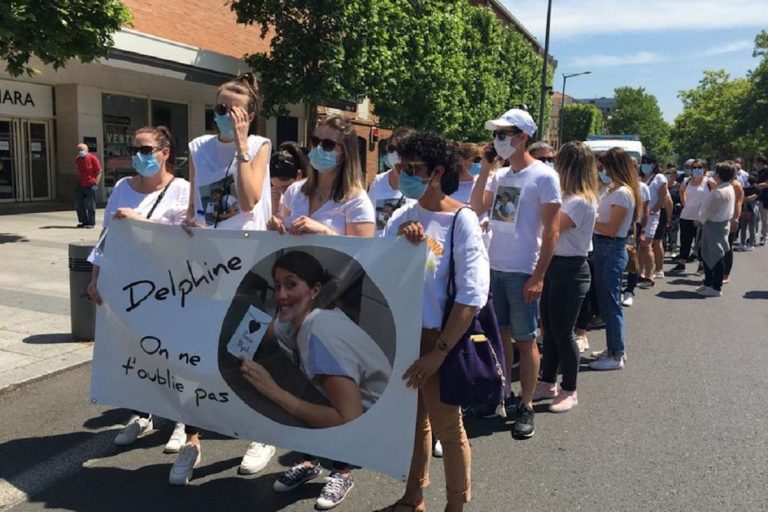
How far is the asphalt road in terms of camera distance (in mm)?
3213

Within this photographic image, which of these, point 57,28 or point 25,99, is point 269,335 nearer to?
point 57,28

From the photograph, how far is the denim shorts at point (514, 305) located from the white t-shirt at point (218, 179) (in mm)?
1688

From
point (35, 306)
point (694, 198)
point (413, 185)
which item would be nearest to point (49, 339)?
point (35, 306)

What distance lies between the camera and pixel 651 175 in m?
10.7

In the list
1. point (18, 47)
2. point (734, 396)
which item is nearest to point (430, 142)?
point (734, 396)

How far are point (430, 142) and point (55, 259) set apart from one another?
8823 millimetres

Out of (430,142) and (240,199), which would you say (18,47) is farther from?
(430,142)

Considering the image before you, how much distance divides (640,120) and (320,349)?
116427 millimetres

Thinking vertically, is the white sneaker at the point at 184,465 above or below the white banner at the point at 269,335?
below

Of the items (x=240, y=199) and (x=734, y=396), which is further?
(x=734, y=396)

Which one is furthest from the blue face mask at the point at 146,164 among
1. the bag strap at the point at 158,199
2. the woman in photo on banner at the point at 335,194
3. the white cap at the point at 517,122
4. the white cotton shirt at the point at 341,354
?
the white cap at the point at 517,122

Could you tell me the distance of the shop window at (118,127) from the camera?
18.3 m

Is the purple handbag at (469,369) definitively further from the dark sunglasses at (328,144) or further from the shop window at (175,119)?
the shop window at (175,119)

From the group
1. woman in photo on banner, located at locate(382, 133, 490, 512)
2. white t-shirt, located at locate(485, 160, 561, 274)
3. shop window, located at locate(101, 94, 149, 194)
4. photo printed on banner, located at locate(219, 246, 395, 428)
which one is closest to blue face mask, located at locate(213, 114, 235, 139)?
photo printed on banner, located at locate(219, 246, 395, 428)
